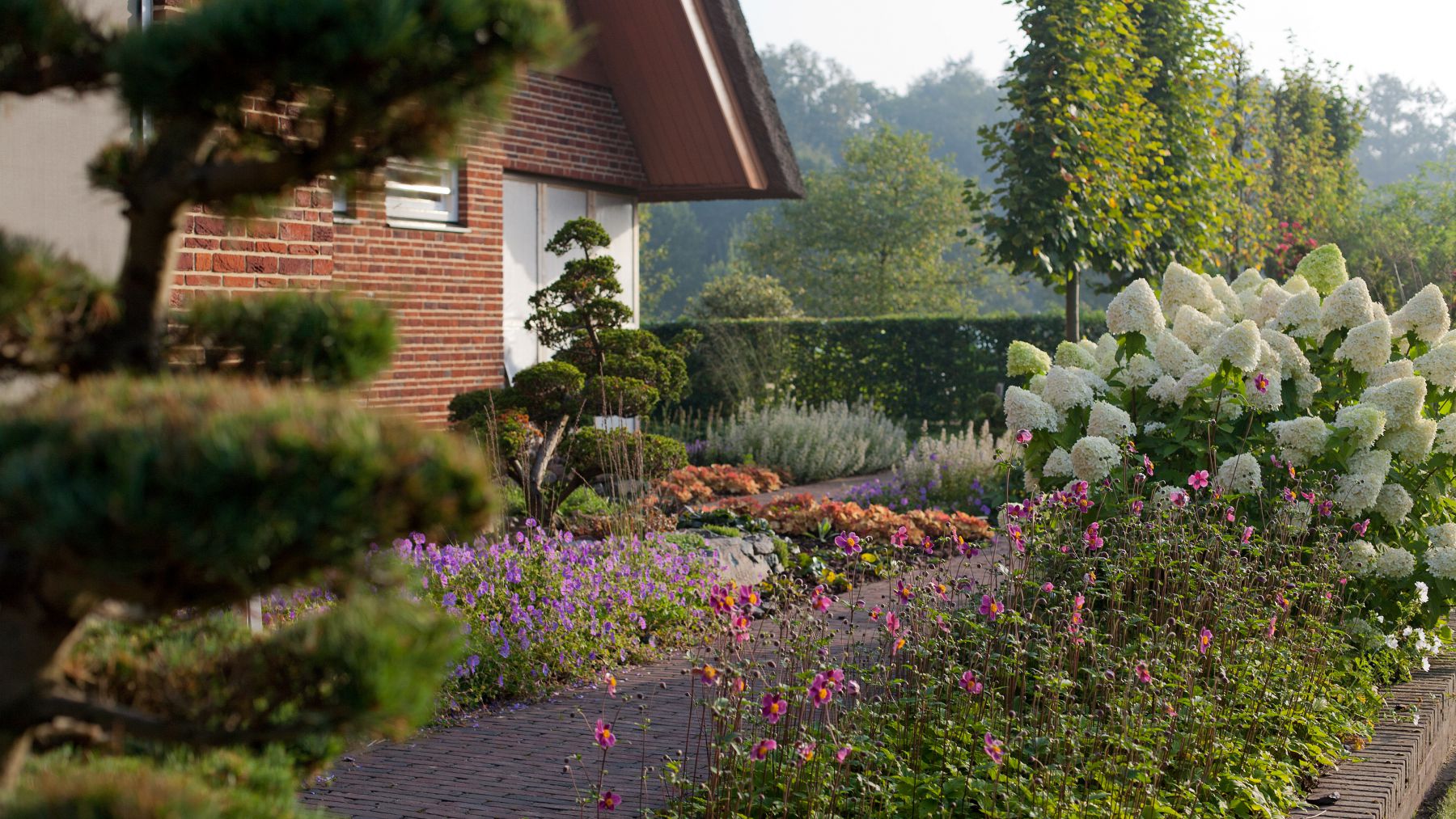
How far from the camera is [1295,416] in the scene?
18.2ft

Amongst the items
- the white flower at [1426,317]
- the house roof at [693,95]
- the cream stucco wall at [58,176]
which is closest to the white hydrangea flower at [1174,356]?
the white flower at [1426,317]

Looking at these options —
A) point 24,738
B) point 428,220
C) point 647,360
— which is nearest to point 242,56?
point 24,738

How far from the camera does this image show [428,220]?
10188 mm

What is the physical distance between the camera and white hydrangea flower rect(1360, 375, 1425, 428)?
525 cm

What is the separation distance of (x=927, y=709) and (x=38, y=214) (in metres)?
2.94

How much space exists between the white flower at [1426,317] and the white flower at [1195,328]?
0.77 metres

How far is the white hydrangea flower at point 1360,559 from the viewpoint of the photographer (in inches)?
203

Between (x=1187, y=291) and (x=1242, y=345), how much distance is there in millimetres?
1007

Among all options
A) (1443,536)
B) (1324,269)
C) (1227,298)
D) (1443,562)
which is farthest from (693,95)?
(1443,562)

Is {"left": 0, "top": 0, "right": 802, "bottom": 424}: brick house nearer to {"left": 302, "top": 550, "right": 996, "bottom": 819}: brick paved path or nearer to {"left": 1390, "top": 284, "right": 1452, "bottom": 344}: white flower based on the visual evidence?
{"left": 302, "top": 550, "right": 996, "bottom": 819}: brick paved path

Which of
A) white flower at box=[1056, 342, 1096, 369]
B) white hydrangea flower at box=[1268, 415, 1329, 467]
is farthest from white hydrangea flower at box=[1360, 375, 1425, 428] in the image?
white flower at box=[1056, 342, 1096, 369]

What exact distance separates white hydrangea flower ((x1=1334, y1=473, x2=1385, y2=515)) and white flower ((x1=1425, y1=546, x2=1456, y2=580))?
14.9 inches

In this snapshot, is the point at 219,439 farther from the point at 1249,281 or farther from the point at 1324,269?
the point at 1249,281

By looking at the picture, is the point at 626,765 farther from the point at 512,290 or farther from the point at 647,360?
the point at 512,290
